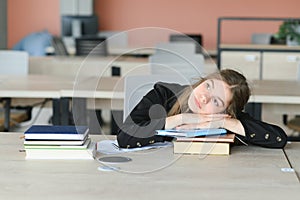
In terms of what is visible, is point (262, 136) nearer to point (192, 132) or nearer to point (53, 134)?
point (192, 132)

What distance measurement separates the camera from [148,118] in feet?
6.95

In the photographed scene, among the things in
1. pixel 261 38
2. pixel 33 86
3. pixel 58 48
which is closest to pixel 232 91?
pixel 33 86

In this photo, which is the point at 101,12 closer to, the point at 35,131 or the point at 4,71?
the point at 4,71

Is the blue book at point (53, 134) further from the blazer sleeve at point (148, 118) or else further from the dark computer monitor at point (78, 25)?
the dark computer monitor at point (78, 25)

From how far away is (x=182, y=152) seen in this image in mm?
1939

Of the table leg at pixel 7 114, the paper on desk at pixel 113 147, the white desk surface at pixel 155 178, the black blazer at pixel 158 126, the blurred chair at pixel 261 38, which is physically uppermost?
the blurred chair at pixel 261 38

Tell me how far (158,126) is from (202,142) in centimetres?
17

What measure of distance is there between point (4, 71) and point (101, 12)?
4555 millimetres

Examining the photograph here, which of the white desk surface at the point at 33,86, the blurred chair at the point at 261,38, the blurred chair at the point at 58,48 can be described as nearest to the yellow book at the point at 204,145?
the white desk surface at the point at 33,86

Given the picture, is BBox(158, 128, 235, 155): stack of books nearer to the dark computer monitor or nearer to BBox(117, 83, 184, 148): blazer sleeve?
BBox(117, 83, 184, 148): blazer sleeve

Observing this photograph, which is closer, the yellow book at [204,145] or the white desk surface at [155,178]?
the white desk surface at [155,178]

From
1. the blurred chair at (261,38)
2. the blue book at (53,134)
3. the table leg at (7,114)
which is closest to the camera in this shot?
the blue book at (53,134)

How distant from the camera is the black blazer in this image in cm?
201

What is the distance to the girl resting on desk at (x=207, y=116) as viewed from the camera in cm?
196
